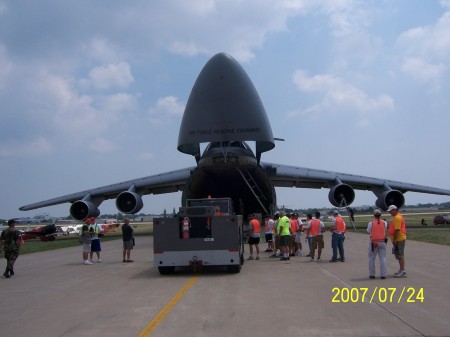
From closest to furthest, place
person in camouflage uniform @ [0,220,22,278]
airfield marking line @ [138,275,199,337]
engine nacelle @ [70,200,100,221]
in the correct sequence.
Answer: airfield marking line @ [138,275,199,337], person in camouflage uniform @ [0,220,22,278], engine nacelle @ [70,200,100,221]

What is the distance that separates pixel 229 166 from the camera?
803 inches

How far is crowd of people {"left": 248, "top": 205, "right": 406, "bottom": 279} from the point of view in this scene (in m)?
10.0

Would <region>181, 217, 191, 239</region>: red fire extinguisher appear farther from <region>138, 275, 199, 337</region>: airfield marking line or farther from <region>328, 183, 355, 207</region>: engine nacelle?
<region>328, 183, 355, 207</region>: engine nacelle

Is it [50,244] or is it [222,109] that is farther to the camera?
[50,244]

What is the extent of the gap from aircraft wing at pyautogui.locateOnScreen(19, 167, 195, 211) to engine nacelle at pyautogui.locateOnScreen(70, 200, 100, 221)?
102 cm

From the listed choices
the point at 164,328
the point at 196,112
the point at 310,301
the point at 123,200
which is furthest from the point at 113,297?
the point at 123,200

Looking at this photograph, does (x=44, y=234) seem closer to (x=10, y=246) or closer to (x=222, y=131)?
(x=222, y=131)

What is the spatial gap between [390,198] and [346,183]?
259 cm

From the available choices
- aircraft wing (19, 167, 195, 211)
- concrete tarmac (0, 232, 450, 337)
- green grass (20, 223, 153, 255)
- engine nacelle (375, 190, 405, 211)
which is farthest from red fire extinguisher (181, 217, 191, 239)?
engine nacelle (375, 190, 405, 211)

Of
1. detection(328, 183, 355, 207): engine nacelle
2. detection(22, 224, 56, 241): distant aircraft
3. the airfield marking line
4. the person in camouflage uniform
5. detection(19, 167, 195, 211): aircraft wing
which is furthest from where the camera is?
detection(22, 224, 56, 241): distant aircraft

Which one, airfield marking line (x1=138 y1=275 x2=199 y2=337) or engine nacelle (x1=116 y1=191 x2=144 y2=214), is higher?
engine nacelle (x1=116 y1=191 x2=144 y2=214)

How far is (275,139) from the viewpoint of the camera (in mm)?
21297

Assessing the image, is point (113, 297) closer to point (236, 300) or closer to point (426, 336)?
point (236, 300)

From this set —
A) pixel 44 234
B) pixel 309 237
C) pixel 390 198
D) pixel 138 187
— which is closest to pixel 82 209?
pixel 138 187
